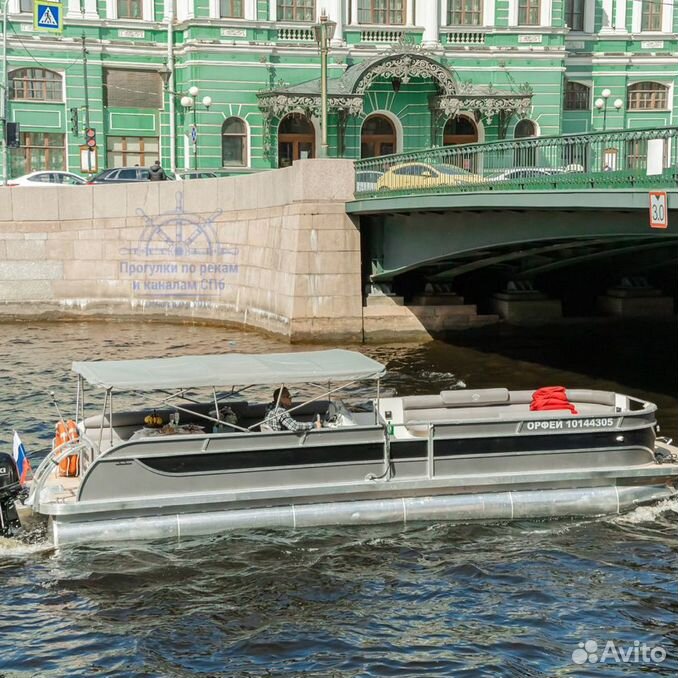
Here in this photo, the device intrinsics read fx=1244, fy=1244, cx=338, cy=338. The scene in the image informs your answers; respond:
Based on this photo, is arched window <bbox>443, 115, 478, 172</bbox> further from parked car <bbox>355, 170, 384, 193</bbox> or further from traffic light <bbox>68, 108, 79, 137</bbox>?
parked car <bbox>355, 170, 384, 193</bbox>

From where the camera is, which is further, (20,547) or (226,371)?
(226,371)

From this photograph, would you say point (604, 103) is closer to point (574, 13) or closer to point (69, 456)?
point (574, 13)

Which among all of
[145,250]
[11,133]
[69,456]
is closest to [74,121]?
[11,133]

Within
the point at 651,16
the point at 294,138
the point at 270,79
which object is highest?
the point at 651,16

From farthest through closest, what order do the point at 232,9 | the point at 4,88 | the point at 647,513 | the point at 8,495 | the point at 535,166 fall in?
the point at 232,9
the point at 4,88
the point at 535,166
the point at 647,513
the point at 8,495

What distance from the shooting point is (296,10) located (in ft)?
161

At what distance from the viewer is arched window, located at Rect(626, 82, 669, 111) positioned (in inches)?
2105

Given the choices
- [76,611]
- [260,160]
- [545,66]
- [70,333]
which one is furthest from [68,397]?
[545,66]

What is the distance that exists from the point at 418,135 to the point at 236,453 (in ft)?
119

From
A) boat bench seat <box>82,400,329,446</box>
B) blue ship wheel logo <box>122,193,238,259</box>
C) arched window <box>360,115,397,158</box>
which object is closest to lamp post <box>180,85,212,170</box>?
arched window <box>360,115,397,158</box>

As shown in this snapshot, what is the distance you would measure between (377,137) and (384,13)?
16.1ft

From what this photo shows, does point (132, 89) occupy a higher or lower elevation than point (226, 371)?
higher

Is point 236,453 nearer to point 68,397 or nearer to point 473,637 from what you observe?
point 473,637

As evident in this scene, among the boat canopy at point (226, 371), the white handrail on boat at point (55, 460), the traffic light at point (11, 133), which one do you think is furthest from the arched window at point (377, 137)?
the white handrail on boat at point (55, 460)
